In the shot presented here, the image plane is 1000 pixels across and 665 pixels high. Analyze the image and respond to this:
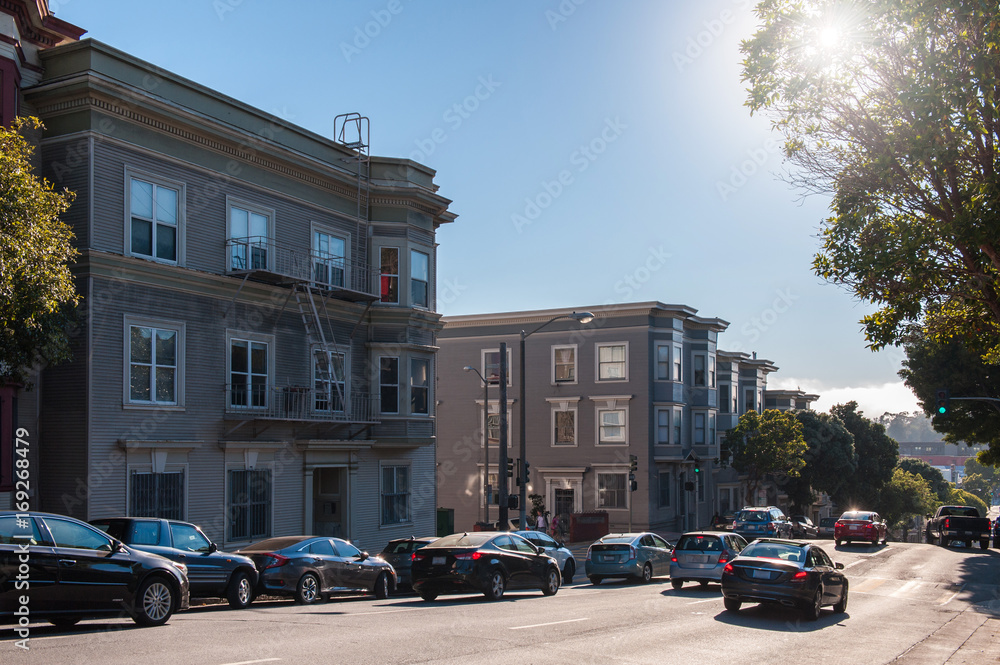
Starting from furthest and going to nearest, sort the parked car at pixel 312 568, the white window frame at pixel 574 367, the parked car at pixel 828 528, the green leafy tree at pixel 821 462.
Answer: the green leafy tree at pixel 821 462 < the parked car at pixel 828 528 < the white window frame at pixel 574 367 < the parked car at pixel 312 568

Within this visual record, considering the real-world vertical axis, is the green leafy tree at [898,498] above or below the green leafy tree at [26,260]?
below

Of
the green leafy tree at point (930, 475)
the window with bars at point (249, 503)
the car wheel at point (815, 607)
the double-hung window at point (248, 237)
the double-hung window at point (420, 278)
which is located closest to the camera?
the car wheel at point (815, 607)

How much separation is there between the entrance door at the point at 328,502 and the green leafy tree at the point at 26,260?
13.8 metres

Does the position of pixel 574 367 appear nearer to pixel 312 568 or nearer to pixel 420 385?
pixel 420 385

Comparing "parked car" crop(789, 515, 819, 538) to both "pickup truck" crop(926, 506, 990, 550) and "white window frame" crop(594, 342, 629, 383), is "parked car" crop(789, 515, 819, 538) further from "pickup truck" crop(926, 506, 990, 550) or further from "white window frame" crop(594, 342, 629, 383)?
"white window frame" crop(594, 342, 629, 383)

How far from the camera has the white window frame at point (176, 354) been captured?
70.2 feet

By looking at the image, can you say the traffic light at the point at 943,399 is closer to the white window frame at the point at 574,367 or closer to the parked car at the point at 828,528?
the white window frame at the point at 574,367

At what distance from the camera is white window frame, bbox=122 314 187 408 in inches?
843

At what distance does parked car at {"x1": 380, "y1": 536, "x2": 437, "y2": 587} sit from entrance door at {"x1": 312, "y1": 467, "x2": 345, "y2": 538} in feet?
16.6

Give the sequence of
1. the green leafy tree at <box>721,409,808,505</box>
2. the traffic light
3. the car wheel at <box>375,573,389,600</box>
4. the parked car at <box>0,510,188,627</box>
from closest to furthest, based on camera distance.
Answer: the parked car at <box>0,510,188,627</box>
the car wheel at <box>375,573,389,600</box>
the traffic light
the green leafy tree at <box>721,409,808,505</box>

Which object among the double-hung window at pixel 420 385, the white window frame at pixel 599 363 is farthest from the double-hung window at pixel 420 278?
the white window frame at pixel 599 363

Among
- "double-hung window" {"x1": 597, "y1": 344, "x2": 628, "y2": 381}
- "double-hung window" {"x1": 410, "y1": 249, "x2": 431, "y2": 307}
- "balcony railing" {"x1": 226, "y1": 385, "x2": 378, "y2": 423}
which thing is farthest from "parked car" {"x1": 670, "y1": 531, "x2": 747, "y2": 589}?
"double-hung window" {"x1": 597, "y1": 344, "x2": 628, "y2": 381}

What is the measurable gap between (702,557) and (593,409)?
28.0 metres

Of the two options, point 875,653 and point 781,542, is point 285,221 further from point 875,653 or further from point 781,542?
point 875,653
